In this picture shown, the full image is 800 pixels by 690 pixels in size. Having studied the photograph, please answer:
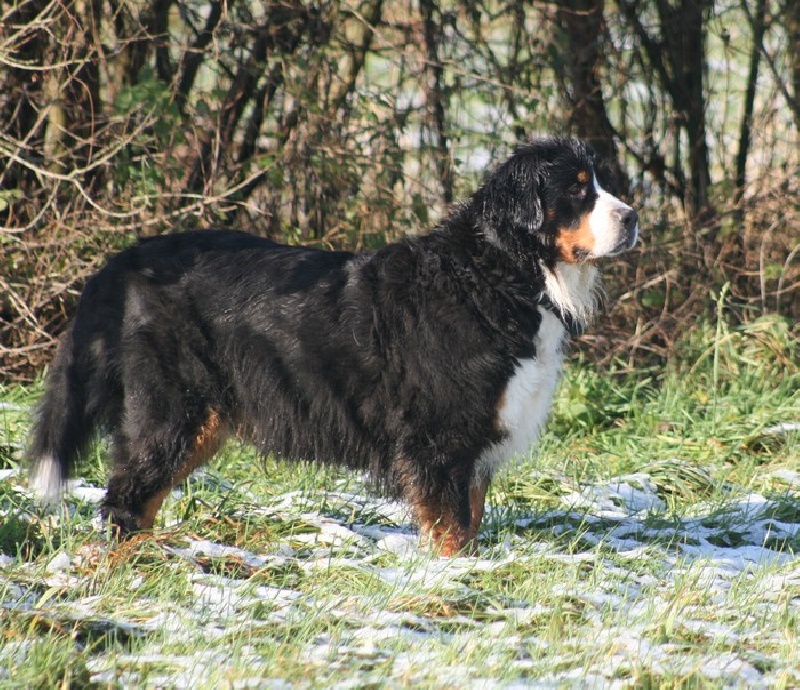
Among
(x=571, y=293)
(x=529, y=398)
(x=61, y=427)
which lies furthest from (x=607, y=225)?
(x=61, y=427)

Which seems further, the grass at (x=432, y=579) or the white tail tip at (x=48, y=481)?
the white tail tip at (x=48, y=481)

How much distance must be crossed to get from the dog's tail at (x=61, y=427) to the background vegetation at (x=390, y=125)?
2.15 metres

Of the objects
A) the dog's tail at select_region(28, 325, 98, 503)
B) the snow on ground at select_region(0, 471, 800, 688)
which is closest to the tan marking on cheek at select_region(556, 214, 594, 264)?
the snow on ground at select_region(0, 471, 800, 688)

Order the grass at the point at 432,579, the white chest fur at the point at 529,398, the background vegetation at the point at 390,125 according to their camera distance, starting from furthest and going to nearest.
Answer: the background vegetation at the point at 390,125 → the white chest fur at the point at 529,398 → the grass at the point at 432,579

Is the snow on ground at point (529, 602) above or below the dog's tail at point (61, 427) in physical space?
below

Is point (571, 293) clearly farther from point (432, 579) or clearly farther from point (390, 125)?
point (390, 125)

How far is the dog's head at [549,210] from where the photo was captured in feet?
14.1

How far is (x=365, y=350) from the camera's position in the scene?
14.2ft

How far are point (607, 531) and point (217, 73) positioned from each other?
14.3 ft

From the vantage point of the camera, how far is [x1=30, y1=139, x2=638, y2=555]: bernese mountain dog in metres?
4.25

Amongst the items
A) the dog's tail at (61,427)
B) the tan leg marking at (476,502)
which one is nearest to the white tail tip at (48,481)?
the dog's tail at (61,427)

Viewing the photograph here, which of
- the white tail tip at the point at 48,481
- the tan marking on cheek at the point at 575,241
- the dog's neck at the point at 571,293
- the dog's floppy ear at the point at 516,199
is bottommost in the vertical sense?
the white tail tip at the point at 48,481

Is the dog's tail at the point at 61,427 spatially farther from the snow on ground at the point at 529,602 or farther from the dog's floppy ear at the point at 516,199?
the dog's floppy ear at the point at 516,199

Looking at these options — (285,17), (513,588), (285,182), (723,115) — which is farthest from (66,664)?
(723,115)
